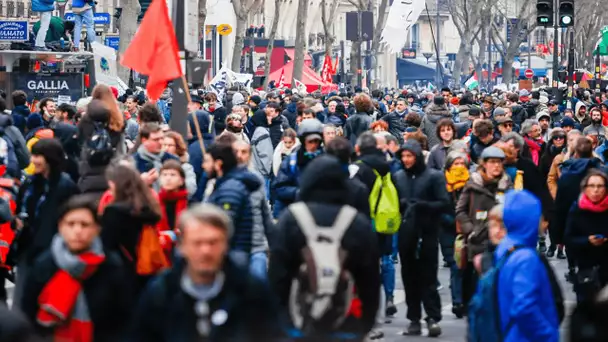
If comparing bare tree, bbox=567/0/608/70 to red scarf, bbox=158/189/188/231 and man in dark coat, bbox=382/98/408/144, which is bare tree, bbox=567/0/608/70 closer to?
man in dark coat, bbox=382/98/408/144

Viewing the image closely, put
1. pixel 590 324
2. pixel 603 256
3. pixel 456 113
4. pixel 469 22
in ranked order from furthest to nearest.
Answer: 1. pixel 469 22
2. pixel 456 113
3. pixel 603 256
4. pixel 590 324

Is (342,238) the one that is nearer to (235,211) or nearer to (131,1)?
(235,211)

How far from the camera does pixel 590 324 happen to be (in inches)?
214

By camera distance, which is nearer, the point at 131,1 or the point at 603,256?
the point at 603,256

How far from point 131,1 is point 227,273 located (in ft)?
87.7

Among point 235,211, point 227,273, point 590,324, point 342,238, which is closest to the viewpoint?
point 590,324

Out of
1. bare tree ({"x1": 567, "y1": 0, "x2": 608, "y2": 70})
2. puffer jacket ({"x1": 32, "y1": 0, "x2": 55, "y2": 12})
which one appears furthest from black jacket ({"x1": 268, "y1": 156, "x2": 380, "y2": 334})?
bare tree ({"x1": 567, "y1": 0, "x2": 608, "y2": 70})

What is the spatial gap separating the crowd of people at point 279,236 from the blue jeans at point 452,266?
18mm

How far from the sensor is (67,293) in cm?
679

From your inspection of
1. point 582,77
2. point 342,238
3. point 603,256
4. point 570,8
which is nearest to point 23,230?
point 342,238

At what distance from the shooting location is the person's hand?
10914 millimetres

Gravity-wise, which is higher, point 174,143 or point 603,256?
point 174,143

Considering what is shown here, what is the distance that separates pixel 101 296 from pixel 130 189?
1887mm

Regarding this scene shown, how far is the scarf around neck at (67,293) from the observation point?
6770 mm
